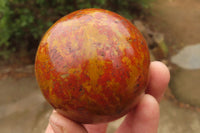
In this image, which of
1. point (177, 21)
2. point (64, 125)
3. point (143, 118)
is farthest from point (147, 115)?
point (177, 21)

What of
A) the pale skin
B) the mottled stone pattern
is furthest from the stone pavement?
the mottled stone pattern

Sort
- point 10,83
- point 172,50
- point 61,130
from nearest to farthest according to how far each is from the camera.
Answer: point 61,130, point 10,83, point 172,50

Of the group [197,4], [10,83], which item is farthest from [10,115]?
[197,4]

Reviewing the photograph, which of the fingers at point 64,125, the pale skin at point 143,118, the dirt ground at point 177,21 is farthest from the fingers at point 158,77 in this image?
the dirt ground at point 177,21

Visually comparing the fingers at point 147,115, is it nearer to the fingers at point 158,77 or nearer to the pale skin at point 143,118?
the pale skin at point 143,118

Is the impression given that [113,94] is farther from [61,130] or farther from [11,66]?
[11,66]

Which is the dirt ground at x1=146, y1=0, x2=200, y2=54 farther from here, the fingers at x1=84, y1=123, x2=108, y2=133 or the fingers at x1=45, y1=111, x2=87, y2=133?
the fingers at x1=45, y1=111, x2=87, y2=133
